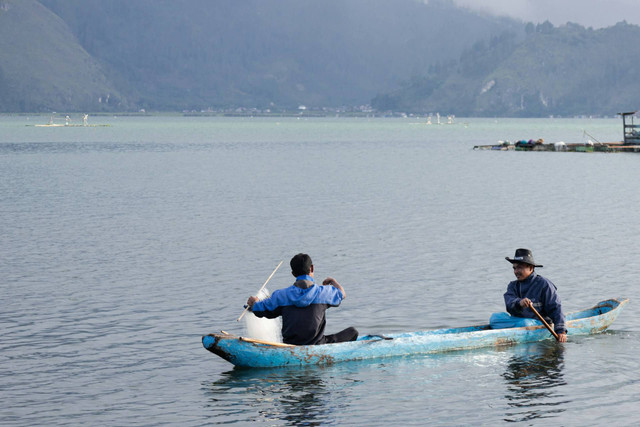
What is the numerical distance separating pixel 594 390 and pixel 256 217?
28.7 meters

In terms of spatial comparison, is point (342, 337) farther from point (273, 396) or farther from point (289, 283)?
point (289, 283)

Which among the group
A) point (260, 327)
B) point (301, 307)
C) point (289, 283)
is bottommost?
point (260, 327)

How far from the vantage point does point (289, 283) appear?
2711 centimetres

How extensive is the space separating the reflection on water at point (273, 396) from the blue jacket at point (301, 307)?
0.70 m

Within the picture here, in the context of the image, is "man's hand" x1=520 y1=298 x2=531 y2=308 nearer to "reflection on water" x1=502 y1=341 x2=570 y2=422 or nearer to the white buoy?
"reflection on water" x1=502 y1=341 x2=570 y2=422

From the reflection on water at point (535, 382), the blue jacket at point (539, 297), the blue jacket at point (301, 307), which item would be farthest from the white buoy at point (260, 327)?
the blue jacket at point (539, 297)

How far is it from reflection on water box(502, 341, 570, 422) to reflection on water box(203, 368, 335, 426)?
3112 mm

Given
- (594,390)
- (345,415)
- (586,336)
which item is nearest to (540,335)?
(586,336)

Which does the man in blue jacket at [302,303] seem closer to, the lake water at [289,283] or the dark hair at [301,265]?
the dark hair at [301,265]

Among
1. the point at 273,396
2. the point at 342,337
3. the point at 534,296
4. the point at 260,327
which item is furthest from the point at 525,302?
the point at 273,396

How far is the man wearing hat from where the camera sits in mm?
18859

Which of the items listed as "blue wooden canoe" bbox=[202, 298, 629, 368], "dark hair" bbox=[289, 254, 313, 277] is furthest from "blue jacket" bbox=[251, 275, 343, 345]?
"blue wooden canoe" bbox=[202, 298, 629, 368]

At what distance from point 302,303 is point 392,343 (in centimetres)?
231

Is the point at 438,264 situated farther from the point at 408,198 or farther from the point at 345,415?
the point at 408,198
